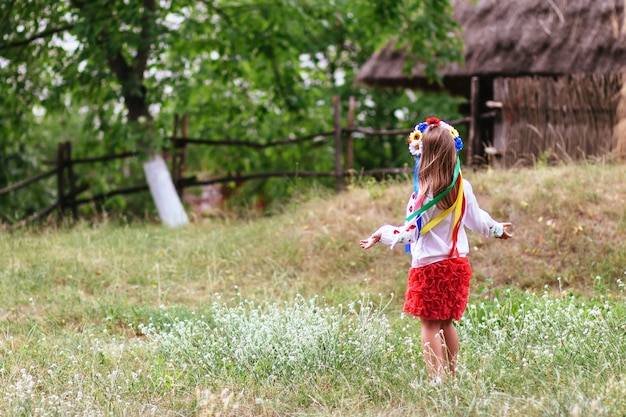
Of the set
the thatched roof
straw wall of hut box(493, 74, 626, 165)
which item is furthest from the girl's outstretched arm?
the thatched roof

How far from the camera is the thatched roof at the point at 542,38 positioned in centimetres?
976

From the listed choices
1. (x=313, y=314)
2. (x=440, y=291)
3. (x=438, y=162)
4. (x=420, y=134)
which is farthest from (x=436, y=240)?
(x=313, y=314)

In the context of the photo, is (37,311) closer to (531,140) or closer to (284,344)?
(284,344)

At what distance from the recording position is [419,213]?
11.9ft

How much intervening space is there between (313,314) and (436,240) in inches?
41.9

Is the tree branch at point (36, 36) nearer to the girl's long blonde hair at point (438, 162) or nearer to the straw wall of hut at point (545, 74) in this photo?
the straw wall of hut at point (545, 74)

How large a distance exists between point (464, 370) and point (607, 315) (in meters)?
1.28

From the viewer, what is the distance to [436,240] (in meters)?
3.65

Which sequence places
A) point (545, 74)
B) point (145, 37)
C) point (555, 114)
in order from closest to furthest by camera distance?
point (145, 37) → point (555, 114) → point (545, 74)

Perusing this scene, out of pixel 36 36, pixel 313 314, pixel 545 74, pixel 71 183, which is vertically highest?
pixel 36 36

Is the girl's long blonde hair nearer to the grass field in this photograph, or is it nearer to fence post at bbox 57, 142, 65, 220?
the grass field

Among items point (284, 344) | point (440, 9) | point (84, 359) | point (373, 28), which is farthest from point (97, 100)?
point (284, 344)

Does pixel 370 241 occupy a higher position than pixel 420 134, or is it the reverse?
pixel 420 134

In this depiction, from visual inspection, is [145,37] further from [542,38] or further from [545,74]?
[545,74]
